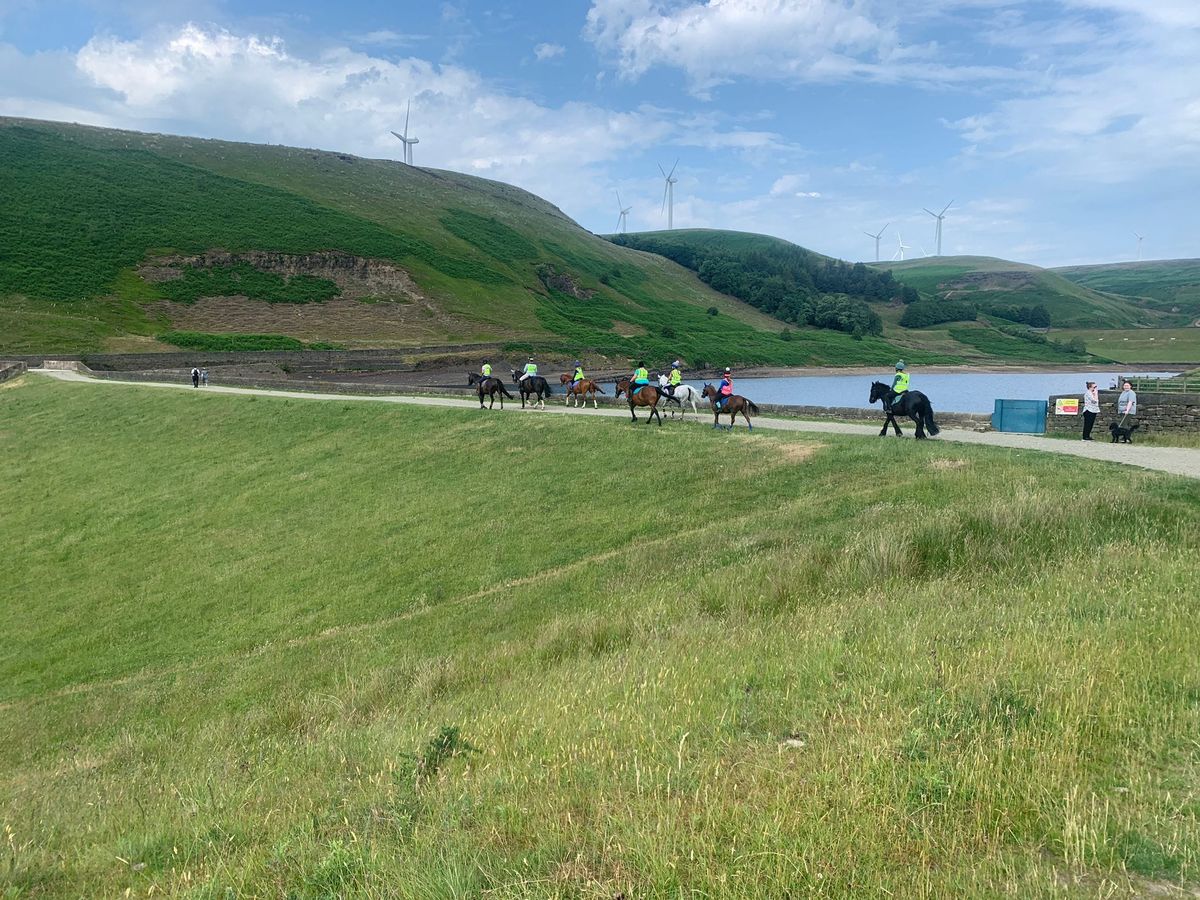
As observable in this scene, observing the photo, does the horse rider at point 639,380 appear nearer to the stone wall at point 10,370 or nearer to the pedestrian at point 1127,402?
the pedestrian at point 1127,402

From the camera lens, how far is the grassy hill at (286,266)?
9300 cm

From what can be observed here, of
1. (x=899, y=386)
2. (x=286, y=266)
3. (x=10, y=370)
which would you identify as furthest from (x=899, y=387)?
(x=286, y=266)

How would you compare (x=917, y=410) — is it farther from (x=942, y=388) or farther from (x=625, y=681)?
(x=942, y=388)

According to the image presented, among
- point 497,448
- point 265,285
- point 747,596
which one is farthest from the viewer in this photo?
point 265,285

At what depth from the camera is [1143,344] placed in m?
170

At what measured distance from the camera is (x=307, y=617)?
16156 millimetres

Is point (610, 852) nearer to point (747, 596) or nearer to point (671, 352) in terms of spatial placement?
point (747, 596)

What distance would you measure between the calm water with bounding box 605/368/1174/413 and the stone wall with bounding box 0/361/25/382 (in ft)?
174

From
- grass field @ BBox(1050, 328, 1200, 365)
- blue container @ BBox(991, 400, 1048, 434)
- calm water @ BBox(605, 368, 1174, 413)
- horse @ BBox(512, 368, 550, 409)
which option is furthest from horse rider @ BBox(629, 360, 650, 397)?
grass field @ BBox(1050, 328, 1200, 365)

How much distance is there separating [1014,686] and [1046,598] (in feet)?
11.4

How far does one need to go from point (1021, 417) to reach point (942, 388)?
7125 cm

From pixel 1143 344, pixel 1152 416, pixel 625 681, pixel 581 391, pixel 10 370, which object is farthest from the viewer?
pixel 1143 344

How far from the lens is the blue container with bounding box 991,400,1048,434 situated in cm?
2894

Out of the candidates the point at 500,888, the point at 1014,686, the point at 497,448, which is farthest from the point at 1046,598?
the point at 497,448
